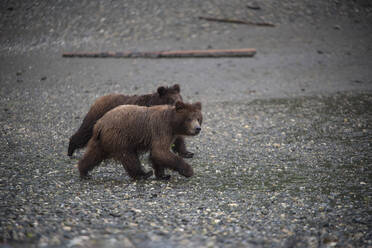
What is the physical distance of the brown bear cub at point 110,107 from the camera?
7641 mm

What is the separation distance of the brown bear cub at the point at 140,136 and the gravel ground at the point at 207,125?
297 millimetres

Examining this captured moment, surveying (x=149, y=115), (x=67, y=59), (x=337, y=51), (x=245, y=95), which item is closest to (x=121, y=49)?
(x=67, y=59)

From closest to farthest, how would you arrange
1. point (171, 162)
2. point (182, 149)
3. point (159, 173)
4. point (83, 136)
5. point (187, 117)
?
point (171, 162) → point (187, 117) → point (159, 173) → point (83, 136) → point (182, 149)

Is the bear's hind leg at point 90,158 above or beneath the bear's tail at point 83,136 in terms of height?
above

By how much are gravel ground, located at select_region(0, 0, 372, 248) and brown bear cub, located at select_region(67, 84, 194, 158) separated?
33 cm

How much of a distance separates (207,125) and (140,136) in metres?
3.89

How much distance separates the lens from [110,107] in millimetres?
7703

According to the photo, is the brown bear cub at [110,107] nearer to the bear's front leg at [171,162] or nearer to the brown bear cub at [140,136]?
the brown bear cub at [140,136]

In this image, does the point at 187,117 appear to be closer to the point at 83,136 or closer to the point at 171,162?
the point at 171,162

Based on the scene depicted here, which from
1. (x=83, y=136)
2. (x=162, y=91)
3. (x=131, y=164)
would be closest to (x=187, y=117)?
(x=131, y=164)

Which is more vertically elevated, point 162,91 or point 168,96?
point 162,91

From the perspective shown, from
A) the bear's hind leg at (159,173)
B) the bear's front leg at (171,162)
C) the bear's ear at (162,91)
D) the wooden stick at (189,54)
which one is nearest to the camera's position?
the bear's front leg at (171,162)

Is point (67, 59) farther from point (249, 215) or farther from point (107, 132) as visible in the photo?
point (249, 215)

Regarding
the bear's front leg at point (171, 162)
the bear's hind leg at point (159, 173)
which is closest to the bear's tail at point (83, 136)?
the bear's hind leg at point (159, 173)
